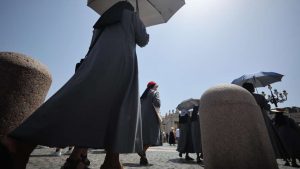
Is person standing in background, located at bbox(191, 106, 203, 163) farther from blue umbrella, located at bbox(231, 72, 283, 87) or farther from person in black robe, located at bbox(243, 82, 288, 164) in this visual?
blue umbrella, located at bbox(231, 72, 283, 87)

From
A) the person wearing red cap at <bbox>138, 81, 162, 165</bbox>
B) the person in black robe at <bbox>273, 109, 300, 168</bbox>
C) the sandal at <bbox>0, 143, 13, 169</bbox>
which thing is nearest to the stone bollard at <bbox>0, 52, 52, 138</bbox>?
the sandal at <bbox>0, 143, 13, 169</bbox>

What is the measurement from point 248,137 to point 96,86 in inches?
91.2

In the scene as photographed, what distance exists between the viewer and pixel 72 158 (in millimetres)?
2527

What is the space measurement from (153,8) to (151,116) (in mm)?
3171

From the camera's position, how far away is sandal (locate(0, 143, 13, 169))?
59.1 inches

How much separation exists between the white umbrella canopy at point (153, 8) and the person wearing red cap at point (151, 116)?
2.32m

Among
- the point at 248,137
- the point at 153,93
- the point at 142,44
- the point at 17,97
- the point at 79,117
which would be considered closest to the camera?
the point at 79,117

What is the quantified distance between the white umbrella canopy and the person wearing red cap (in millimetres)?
2323

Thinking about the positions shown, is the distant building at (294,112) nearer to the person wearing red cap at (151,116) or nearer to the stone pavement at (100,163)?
the stone pavement at (100,163)

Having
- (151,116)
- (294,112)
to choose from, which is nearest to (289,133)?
(151,116)

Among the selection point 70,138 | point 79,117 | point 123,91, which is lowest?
point 70,138

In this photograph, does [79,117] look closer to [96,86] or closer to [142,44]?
[96,86]

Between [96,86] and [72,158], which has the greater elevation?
[96,86]

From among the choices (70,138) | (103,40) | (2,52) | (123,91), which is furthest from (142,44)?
(2,52)
